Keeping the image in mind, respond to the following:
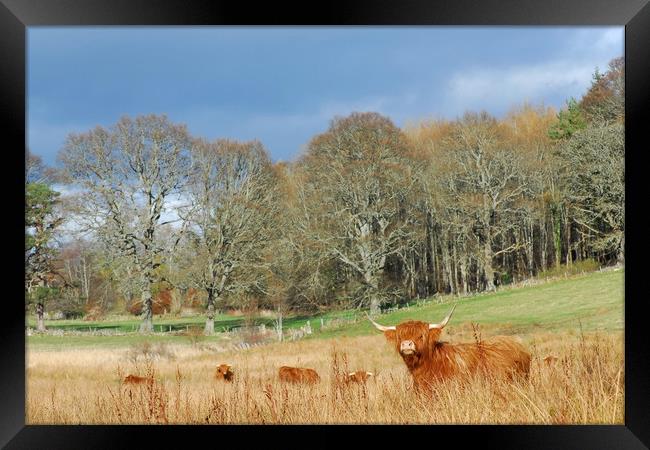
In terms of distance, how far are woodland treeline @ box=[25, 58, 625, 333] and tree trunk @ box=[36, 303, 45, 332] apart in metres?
0.02

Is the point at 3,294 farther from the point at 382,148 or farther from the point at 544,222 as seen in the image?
the point at 544,222

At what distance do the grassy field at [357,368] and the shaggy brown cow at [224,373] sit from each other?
0.07m

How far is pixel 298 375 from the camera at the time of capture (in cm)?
476

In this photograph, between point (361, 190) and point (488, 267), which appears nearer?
point (488, 267)

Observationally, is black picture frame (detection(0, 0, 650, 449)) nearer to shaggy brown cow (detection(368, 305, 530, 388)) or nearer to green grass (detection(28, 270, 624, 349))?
shaggy brown cow (detection(368, 305, 530, 388))

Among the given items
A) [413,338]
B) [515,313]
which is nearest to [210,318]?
[413,338]

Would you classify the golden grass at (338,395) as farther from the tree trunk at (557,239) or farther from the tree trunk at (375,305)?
the tree trunk at (557,239)

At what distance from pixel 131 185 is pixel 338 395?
350cm

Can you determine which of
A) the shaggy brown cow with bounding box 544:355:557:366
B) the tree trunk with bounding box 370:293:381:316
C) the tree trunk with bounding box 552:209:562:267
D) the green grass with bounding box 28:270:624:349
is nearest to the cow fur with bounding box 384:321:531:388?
the shaggy brown cow with bounding box 544:355:557:366

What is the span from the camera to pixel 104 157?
229 inches

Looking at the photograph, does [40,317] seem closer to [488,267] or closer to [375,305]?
[375,305]

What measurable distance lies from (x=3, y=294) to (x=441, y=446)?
2.65 meters

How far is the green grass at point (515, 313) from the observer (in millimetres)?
5402

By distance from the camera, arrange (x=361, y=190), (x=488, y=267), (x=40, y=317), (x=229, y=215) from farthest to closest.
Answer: (x=361, y=190)
(x=229, y=215)
(x=488, y=267)
(x=40, y=317)
